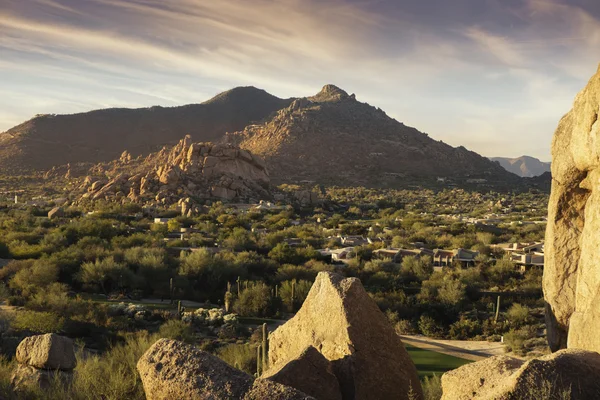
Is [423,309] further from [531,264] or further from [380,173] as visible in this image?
[380,173]

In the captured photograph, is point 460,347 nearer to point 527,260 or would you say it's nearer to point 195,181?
point 527,260

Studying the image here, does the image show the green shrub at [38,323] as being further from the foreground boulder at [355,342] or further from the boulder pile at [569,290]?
the boulder pile at [569,290]

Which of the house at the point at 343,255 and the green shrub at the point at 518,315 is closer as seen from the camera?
the green shrub at the point at 518,315

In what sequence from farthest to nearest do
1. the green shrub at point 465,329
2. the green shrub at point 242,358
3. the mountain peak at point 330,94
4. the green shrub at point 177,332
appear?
the mountain peak at point 330,94
the green shrub at point 465,329
the green shrub at point 177,332
the green shrub at point 242,358

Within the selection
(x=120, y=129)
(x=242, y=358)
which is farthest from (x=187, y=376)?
(x=120, y=129)

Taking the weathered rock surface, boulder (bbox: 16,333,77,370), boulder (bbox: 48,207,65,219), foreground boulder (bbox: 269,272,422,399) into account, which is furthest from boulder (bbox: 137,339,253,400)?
boulder (bbox: 48,207,65,219)

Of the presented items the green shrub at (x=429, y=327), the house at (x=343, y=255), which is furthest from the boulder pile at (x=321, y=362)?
the house at (x=343, y=255)
